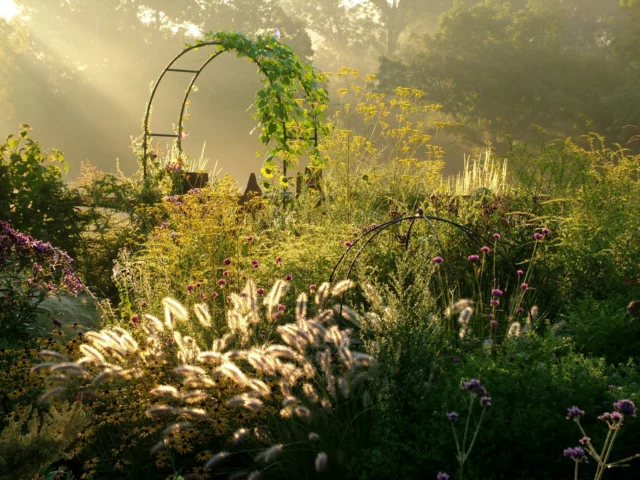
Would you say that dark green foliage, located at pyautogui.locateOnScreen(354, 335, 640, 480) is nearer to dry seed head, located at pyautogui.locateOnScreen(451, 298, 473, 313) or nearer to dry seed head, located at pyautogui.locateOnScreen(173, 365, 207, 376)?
dry seed head, located at pyautogui.locateOnScreen(451, 298, 473, 313)

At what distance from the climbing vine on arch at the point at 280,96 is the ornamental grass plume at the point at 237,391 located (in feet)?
16.1

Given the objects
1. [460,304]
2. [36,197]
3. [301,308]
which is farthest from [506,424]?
[36,197]

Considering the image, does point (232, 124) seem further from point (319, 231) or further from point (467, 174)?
point (319, 231)

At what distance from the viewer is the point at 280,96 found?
26.2 feet

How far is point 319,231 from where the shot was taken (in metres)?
5.46

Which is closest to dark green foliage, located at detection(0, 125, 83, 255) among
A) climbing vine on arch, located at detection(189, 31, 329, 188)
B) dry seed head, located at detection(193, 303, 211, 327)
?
climbing vine on arch, located at detection(189, 31, 329, 188)

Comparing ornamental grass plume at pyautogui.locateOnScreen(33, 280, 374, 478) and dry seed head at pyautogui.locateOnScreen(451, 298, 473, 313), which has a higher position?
dry seed head at pyautogui.locateOnScreen(451, 298, 473, 313)

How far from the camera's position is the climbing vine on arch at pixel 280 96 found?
7855 millimetres

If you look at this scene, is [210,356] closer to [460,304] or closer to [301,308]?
[301,308]

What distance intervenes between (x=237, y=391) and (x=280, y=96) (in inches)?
221

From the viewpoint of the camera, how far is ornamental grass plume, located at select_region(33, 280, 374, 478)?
2615 millimetres

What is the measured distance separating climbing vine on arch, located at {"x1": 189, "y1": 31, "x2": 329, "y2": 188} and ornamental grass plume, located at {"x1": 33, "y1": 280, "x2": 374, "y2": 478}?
4909 millimetres

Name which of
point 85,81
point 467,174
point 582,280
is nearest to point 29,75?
point 85,81

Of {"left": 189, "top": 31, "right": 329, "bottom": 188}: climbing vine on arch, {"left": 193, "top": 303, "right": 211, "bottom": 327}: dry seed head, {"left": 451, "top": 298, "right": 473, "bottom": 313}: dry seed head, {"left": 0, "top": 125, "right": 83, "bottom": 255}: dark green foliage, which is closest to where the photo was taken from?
{"left": 193, "top": 303, "right": 211, "bottom": 327}: dry seed head
